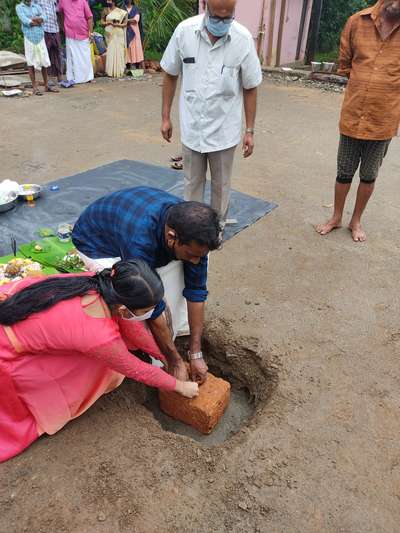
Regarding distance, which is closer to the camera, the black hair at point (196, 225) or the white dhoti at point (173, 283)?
the black hair at point (196, 225)

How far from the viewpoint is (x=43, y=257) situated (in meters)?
3.30

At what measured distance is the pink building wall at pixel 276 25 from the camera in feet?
33.7

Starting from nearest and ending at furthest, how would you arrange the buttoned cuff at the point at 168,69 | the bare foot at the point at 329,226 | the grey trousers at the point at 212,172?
the buttoned cuff at the point at 168,69, the grey trousers at the point at 212,172, the bare foot at the point at 329,226

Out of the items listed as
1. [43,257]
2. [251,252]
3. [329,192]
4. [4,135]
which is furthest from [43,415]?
[4,135]

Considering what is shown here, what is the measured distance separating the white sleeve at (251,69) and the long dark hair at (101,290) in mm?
1965

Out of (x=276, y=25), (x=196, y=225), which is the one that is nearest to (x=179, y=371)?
(x=196, y=225)

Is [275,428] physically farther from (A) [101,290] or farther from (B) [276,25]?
(B) [276,25]

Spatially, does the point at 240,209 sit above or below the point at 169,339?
below

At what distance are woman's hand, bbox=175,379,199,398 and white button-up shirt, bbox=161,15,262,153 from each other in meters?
1.84

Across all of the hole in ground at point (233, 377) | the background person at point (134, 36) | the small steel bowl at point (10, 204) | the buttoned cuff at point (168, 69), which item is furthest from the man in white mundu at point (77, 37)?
the hole in ground at point (233, 377)

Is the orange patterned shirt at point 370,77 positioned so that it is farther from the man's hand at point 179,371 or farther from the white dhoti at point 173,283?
the man's hand at point 179,371

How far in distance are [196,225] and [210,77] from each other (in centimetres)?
173

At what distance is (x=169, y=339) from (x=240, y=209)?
2239 mm

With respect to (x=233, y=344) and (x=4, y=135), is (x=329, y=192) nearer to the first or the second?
(x=233, y=344)
